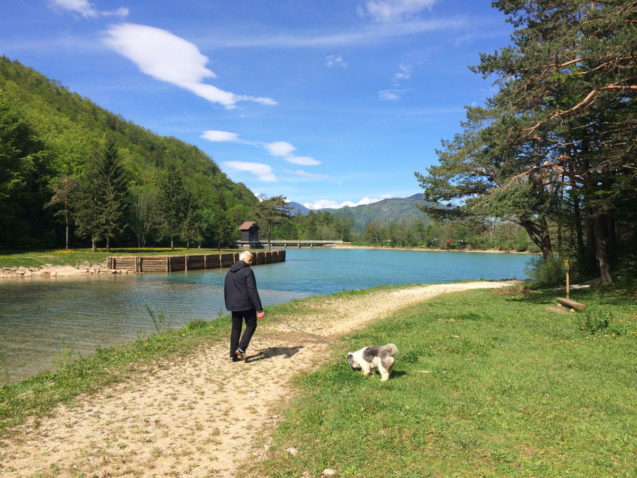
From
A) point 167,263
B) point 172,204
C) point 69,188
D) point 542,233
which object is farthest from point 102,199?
point 542,233

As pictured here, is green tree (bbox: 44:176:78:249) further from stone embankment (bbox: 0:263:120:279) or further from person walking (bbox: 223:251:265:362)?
person walking (bbox: 223:251:265:362)

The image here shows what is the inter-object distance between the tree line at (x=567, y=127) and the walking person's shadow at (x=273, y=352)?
28.8ft

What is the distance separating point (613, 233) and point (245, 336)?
2035 cm

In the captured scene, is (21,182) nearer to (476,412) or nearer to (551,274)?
(551,274)

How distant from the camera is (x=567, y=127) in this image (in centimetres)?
1205

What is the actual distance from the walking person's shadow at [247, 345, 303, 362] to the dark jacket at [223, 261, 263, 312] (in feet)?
4.39

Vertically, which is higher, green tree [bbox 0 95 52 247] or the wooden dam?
green tree [bbox 0 95 52 247]

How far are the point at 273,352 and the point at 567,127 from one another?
38.0 feet

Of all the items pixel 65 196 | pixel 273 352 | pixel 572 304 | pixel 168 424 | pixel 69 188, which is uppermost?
pixel 69 188

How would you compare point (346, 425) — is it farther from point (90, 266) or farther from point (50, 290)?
point (90, 266)

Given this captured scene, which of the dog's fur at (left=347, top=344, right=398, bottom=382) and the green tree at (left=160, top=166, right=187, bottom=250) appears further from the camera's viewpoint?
the green tree at (left=160, top=166, right=187, bottom=250)

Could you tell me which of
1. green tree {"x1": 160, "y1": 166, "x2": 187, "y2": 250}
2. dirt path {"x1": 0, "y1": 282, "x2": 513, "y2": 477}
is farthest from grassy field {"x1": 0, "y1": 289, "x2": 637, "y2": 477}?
A: green tree {"x1": 160, "y1": 166, "x2": 187, "y2": 250}

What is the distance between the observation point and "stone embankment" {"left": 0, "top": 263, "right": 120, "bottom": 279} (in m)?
31.5

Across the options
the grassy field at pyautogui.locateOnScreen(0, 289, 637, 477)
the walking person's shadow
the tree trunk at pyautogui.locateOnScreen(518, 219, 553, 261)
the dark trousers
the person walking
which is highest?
the tree trunk at pyautogui.locateOnScreen(518, 219, 553, 261)
